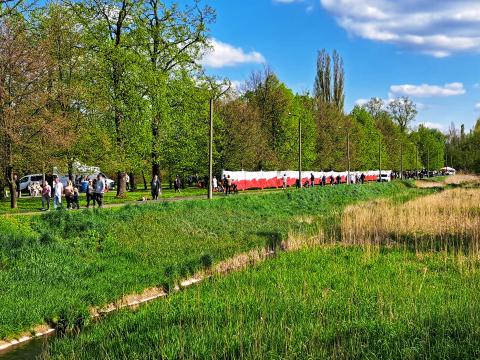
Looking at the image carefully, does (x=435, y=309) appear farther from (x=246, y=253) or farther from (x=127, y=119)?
(x=127, y=119)

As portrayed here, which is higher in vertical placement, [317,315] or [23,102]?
[23,102]

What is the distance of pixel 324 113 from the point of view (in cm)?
7669

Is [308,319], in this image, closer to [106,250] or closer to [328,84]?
[106,250]

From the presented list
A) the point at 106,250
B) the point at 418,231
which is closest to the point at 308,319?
the point at 106,250

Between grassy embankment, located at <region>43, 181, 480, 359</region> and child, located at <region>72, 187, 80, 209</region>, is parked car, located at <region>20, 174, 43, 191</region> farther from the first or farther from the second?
grassy embankment, located at <region>43, 181, 480, 359</region>

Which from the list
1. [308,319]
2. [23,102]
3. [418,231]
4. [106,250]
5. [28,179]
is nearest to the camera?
[308,319]

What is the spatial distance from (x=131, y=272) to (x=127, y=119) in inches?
963

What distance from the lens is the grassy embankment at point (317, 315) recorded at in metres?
7.54

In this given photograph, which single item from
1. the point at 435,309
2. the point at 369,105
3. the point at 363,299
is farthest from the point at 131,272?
the point at 369,105

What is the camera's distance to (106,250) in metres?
18.3

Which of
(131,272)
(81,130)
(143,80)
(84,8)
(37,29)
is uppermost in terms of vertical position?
(84,8)

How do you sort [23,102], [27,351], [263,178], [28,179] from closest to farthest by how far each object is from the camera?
[27,351] → [23,102] → [28,179] → [263,178]

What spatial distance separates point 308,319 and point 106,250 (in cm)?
1103

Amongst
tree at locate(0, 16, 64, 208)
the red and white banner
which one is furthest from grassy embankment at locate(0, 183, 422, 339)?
the red and white banner
